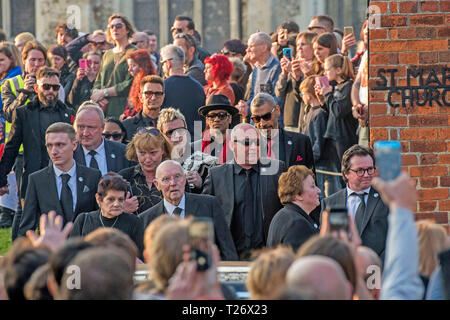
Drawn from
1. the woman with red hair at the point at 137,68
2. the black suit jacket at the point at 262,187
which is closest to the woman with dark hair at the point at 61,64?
the woman with red hair at the point at 137,68

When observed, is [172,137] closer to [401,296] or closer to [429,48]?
[429,48]

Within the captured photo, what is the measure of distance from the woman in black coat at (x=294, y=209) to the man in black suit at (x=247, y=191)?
1.94 feet

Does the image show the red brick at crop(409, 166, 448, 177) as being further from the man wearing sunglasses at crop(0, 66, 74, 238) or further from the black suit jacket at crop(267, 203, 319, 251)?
the man wearing sunglasses at crop(0, 66, 74, 238)

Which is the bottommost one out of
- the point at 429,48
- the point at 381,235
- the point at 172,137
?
the point at 381,235

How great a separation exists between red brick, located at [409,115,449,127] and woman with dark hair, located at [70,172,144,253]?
2.30 metres

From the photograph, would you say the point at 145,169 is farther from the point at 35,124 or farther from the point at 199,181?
the point at 35,124

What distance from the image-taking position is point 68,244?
4.80 m

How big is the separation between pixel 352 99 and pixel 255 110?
1.46 m

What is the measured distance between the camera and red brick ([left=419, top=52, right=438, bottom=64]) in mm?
8180

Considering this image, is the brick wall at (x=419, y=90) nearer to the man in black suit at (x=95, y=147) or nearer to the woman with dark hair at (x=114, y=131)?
the man in black suit at (x=95, y=147)

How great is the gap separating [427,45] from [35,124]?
4217 millimetres
